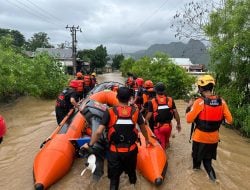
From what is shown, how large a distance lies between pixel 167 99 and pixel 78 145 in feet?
6.46

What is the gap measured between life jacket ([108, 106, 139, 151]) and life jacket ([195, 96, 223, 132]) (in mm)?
1332

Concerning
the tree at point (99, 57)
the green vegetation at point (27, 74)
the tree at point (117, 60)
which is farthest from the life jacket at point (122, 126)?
the tree at point (117, 60)

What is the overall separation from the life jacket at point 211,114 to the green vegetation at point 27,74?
1103cm

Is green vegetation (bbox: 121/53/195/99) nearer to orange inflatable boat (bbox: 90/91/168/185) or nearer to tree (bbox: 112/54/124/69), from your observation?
orange inflatable boat (bbox: 90/91/168/185)

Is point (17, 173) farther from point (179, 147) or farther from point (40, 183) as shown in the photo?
point (179, 147)

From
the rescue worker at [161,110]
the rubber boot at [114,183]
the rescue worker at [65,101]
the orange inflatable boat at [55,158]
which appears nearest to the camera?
the rubber boot at [114,183]

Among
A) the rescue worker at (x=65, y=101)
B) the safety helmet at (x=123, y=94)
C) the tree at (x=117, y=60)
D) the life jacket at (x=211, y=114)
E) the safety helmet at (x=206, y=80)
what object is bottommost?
the tree at (x=117, y=60)

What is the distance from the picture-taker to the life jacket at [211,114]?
18.0 ft

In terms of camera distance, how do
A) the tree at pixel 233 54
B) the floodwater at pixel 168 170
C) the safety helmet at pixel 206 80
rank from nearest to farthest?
the safety helmet at pixel 206 80 → the floodwater at pixel 168 170 → the tree at pixel 233 54

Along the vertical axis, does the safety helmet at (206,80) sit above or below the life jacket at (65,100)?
above

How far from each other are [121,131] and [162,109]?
7.37 ft

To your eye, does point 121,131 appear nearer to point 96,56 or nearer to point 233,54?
point 233,54

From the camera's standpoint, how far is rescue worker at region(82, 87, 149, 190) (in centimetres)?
466

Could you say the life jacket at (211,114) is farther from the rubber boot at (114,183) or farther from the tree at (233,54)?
the tree at (233,54)
